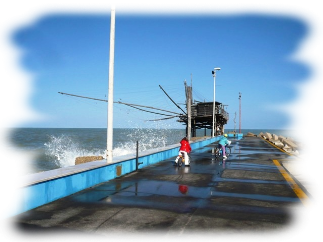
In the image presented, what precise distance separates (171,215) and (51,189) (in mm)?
3003

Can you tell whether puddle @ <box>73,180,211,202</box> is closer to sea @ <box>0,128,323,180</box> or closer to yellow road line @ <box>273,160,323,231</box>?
yellow road line @ <box>273,160,323,231</box>

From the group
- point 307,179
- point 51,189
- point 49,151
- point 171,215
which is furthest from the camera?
point 49,151

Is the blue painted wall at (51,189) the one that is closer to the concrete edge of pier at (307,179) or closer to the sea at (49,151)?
the concrete edge of pier at (307,179)

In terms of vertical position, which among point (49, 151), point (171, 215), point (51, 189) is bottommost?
point (49, 151)

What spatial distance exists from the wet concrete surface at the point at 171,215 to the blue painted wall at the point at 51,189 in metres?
0.19

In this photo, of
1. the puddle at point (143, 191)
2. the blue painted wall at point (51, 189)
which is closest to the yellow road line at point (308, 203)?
the puddle at point (143, 191)

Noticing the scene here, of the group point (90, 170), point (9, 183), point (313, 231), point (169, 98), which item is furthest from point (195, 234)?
point (169, 98)

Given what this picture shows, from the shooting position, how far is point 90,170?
9023mm

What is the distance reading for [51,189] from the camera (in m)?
7.21

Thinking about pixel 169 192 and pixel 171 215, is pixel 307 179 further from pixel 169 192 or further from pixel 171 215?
pixel 171 215

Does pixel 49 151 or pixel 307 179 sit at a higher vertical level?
pixel 307 179

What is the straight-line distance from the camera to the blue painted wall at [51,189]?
19.5ft

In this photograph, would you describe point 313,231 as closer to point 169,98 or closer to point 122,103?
point 122,103

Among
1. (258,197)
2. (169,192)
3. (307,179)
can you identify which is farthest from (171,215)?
(307,179)
